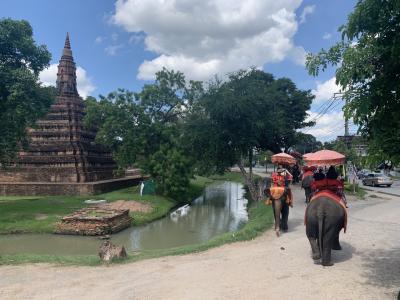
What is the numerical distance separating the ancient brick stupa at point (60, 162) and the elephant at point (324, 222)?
19.8 meters

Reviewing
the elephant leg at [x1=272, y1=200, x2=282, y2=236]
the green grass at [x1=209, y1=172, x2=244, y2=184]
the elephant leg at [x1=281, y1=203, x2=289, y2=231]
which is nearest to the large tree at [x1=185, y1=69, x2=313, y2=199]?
the elephant leg at [x1=281, y1=203, x2=289, y2=231]

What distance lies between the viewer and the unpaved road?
5918 millimetres

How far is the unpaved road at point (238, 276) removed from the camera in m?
5.92

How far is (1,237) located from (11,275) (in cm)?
879

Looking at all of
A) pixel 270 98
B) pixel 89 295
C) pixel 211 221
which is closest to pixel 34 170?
pixel 211 221

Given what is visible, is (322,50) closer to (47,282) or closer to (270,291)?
(270,291)

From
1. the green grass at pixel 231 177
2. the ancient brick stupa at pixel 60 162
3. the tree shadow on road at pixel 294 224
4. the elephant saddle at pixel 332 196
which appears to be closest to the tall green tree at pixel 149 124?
the ancient brick stupa at pixel 60 162

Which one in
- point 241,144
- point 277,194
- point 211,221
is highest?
point 241,144

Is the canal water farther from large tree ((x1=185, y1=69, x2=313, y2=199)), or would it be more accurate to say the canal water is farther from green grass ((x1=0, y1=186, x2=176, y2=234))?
large tree ((x1=185, y1=69, x2=313, y2=199))

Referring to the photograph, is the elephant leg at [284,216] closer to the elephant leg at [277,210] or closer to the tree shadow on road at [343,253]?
the elephant leg at [277,210]

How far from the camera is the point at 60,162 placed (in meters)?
26.9

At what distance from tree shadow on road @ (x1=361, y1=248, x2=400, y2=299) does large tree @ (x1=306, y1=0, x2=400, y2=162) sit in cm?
215

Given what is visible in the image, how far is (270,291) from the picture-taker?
5.93 meters

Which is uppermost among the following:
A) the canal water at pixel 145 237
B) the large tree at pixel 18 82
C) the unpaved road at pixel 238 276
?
the large tree at pixel 18 82
